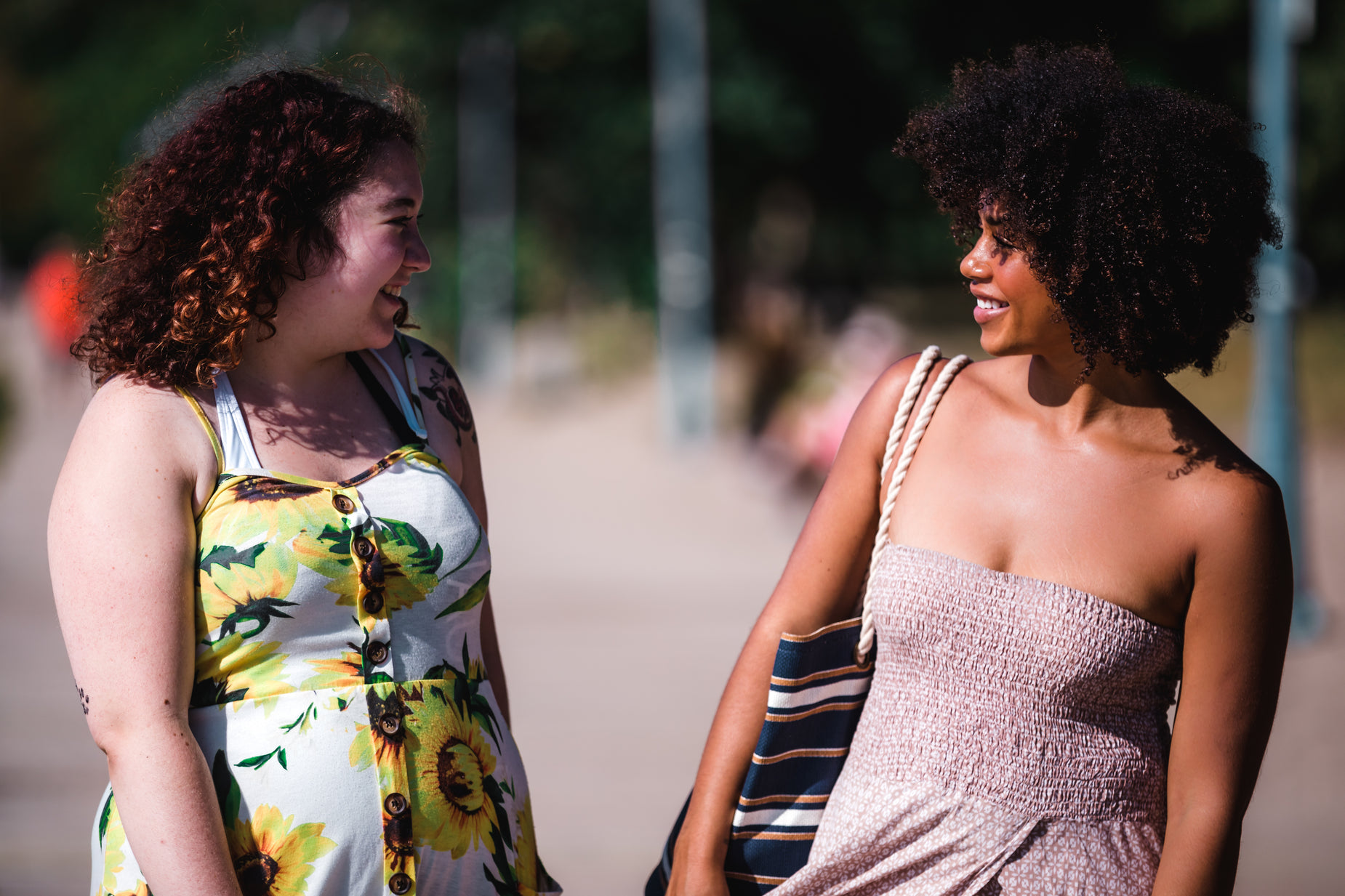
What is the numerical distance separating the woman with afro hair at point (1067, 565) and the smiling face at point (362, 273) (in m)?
0.83

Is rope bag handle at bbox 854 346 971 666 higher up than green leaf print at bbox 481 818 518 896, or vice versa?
rope bag handle at bbox 854 346 971 666

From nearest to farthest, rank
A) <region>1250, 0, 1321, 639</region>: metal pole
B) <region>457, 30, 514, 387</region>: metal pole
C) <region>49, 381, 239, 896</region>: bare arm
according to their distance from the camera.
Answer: <region>49, 381, 239, 896</region>: bare arm
<region>1250, 0, 1321, 639</region>: metal pole
<region>457, 30, 514, 387</region>: metal pole

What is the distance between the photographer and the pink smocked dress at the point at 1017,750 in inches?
77.1

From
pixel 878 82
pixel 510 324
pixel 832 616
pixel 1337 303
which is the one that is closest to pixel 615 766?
pixel 832 616

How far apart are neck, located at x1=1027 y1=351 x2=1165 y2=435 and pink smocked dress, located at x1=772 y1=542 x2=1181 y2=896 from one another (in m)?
0.29

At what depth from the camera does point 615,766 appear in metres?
5.88

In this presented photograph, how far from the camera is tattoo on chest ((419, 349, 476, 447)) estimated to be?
2312 mm

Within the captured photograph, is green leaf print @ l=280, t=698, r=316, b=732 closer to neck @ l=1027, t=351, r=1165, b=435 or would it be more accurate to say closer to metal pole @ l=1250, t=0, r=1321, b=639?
neck @ l=1027, t=351, r=1165, b=435

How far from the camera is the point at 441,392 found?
2.34 meters

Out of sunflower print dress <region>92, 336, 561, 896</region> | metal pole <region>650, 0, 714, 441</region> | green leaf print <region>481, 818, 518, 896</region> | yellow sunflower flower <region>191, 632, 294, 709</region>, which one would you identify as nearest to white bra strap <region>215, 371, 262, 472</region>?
sunflower print dress <region>92, 336, 561, 896</region>

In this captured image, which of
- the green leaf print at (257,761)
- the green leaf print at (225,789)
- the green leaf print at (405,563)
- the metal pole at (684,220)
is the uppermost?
the metal pole at (684,220)

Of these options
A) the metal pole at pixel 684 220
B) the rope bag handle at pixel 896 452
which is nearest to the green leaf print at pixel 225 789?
the rope bag handle at pixel 896 452

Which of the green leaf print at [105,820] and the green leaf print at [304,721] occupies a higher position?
the green leaf print at [304,721]

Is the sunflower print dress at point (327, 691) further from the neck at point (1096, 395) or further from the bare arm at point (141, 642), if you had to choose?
the neck at point (1096, 395)
